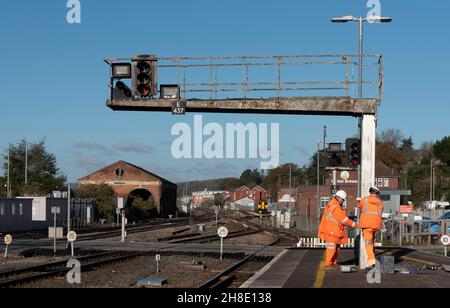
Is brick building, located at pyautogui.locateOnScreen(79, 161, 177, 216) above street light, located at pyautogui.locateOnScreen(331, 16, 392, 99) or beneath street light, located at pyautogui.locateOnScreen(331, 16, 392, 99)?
beneath

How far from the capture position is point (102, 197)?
84.0m

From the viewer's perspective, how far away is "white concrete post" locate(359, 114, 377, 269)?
64.7 ft

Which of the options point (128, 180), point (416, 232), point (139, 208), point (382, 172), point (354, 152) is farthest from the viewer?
point (128, 180)

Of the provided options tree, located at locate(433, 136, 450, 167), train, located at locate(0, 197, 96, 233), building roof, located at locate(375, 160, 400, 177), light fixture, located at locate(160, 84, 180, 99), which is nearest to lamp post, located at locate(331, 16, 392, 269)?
light fixture, located at locate(160, 84, 180, 99)

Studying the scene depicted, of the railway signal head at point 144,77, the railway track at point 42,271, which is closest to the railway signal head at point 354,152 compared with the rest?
the railway signal head at point 144,77

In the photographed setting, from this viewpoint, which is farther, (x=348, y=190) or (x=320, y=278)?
(x=348, y=190)

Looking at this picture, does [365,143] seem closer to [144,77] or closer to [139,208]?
[144,77]

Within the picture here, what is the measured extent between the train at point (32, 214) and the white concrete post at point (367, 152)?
125 ft

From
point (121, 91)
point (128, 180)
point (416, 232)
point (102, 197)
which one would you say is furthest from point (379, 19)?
point (128, 180)

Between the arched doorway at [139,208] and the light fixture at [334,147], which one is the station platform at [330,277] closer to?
the light fixture at [334,147]

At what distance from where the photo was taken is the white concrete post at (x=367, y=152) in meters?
19.7

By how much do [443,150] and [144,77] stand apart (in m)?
100

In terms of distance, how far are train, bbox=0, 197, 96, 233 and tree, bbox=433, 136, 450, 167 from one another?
61.8m

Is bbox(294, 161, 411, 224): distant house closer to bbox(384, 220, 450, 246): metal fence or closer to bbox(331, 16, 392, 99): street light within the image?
bbox(384, 220, 450, 246): metal fence
